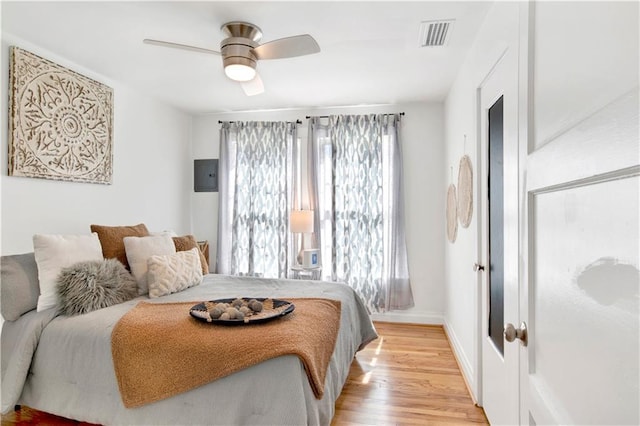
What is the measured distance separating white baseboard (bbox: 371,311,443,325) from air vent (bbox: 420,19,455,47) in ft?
9.77

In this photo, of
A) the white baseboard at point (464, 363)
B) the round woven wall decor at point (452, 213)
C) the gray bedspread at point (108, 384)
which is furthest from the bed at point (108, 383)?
the round woven wall decor at point (452, 213)

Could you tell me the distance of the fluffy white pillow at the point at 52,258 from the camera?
2.25 metres

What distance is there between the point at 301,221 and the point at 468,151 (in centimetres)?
200

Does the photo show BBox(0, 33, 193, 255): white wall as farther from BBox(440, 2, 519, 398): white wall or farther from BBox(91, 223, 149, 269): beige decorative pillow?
BBox(440, 2, 519, 398): white wall

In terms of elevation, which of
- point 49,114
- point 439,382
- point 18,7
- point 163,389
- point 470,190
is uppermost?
point 18,7

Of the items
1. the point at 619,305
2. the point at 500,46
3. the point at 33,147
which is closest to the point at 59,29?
the point at 33,147

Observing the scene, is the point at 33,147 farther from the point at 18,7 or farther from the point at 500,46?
the point at 500,46

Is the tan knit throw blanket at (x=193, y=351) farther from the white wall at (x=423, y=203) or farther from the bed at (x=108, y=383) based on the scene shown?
the white wall at (x=423, y=203)

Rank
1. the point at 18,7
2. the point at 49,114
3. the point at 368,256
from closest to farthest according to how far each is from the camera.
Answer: the point at 18,7 < the point at 49,114 < the point at 368,256

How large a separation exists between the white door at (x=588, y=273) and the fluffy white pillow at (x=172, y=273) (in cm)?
253

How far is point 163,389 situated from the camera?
180 centimetres

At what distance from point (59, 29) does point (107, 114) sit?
3.23 ft

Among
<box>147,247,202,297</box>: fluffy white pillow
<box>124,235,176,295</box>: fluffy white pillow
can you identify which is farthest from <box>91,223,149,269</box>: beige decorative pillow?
<box>147,247,202,297</box>: fluffy white pillow

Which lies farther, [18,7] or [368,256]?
[368,256]
